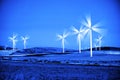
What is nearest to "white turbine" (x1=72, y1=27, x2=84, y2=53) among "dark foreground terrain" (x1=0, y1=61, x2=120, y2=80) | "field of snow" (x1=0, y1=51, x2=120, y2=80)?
"field of snow" (x1=0, y1=51, x2=120, y2=80)

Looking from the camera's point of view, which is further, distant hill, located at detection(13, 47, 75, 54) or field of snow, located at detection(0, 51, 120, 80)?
distant hill, located at detection(13, 47, 75, 54)

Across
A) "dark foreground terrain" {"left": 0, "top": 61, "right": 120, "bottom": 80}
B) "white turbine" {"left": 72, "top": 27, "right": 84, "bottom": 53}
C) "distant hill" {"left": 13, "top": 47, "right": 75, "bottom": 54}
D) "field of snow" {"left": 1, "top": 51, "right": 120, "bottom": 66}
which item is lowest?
"dark foreground terrain" {"left": 0, "top": 61, "right": 120, "bottom": 80}

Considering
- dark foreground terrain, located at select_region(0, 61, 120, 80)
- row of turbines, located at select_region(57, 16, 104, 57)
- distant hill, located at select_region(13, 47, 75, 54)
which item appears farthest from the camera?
distant hill, located at select_region(13, 47, 75, 54)

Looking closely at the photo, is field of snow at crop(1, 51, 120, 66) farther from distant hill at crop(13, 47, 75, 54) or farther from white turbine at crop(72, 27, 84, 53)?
white turbine at crop(72, 27, 84, 53)

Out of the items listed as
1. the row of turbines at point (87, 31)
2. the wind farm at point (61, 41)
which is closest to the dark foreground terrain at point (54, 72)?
the wind farm at point (61, 41)

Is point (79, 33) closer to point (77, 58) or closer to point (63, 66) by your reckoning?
point (77, 58)

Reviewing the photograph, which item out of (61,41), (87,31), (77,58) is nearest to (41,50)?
(61,41)

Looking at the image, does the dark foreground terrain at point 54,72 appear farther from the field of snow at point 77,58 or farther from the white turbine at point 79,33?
the white turbine at point 79,33

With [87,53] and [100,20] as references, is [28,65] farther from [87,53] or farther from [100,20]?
[100,20]

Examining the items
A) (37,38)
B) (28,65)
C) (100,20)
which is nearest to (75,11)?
(100,20)
